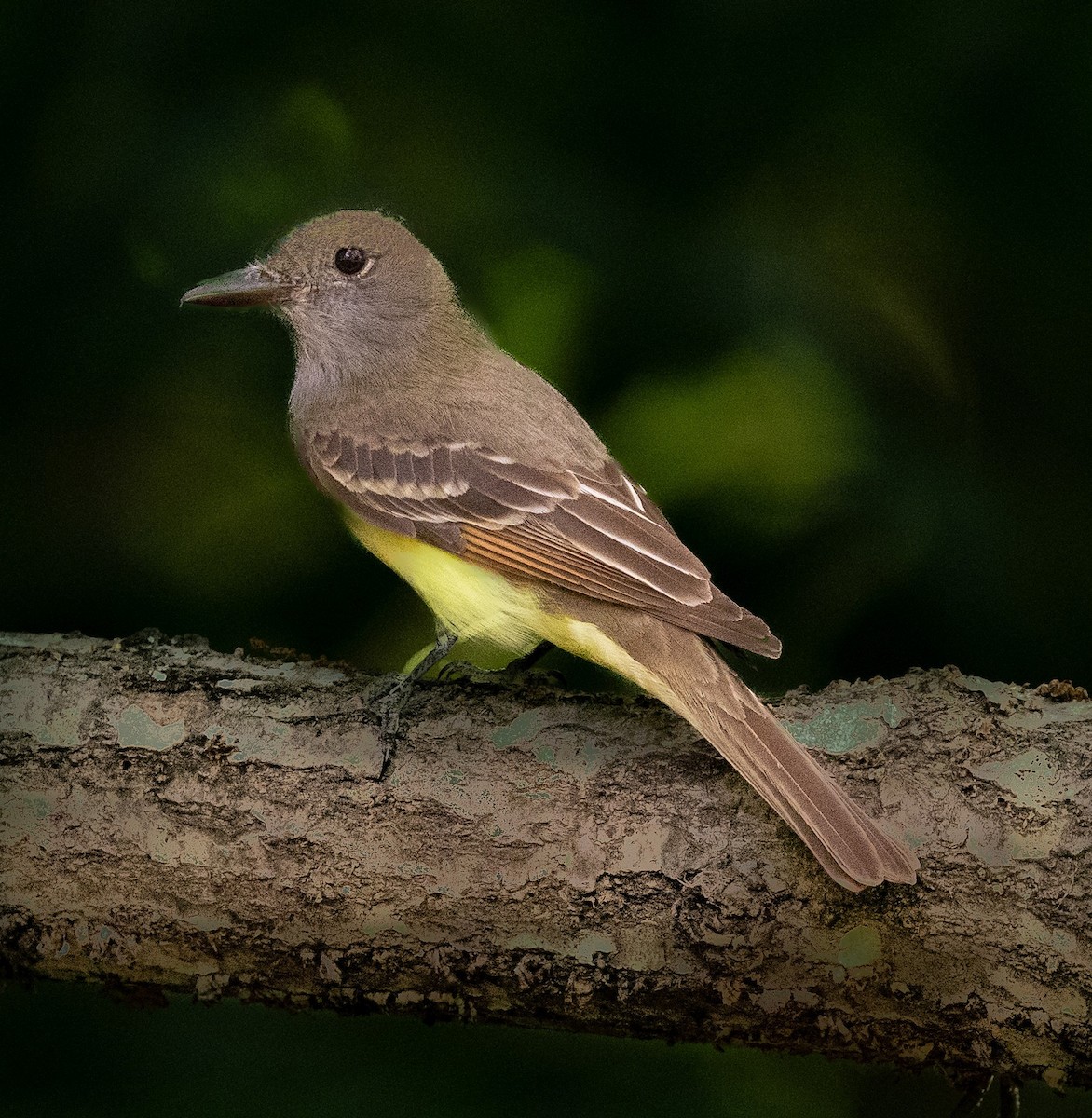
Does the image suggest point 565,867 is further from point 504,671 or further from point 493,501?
point 493,501

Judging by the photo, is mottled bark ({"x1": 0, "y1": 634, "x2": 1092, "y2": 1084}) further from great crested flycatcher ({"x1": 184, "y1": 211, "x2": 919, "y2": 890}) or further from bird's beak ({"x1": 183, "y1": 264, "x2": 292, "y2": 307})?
bird's beak ({"x1": 183, "y1": 264, "x2": 292, "y2": 307})

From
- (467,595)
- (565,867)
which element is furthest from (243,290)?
(565,867)

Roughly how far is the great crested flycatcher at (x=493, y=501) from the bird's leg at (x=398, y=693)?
0.02 metres

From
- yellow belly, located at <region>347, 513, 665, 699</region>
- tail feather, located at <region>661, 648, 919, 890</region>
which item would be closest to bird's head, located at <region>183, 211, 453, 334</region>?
yellow belly, located at <region>347, 513, 665, 699</region>

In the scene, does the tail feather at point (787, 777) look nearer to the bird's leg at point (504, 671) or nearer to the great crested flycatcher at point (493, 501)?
the great crested flycatcher at point (493, 501)

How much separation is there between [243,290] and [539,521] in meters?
0.88

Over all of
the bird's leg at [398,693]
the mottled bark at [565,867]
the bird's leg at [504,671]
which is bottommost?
the mottled bark at [565,867]

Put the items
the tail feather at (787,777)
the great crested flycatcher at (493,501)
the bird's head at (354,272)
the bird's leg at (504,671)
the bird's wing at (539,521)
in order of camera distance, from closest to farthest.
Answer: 1. the tail feather at (787,777)
2. the great crested flycatcher at (493,501)
3. the bird's wing at (539,521)
4. the bird's leg at (504,671)
5. the bird's head at (354,272)

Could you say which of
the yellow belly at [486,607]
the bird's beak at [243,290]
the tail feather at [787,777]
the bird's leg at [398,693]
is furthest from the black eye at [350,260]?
the tail feather at [787,777]

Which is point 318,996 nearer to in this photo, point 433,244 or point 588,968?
point 588,968

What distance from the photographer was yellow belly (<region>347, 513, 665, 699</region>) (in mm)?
2988

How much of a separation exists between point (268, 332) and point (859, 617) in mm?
1623

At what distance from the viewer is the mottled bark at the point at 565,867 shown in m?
2.60

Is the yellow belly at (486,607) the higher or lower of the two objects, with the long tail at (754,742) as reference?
higher
